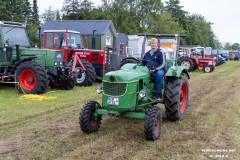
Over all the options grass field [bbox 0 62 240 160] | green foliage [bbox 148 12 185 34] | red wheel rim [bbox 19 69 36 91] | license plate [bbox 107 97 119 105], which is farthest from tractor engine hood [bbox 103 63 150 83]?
green foliage [bbox 148 12 185 34]

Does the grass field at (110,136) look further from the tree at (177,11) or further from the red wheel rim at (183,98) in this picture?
the tree at (177,11)

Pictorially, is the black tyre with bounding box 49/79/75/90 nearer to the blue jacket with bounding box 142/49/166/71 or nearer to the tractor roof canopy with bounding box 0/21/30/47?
the tractor roof canopy with bounding box 0/21/30/47

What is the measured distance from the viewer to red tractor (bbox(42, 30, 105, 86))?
11969 millimetres

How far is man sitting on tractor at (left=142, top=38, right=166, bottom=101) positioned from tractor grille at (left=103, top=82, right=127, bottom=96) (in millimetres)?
894

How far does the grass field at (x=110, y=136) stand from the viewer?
4.78 m

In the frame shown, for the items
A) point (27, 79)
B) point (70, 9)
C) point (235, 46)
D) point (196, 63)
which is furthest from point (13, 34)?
point (235, 46)

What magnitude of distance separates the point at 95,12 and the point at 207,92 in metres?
38.8

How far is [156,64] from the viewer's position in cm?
638

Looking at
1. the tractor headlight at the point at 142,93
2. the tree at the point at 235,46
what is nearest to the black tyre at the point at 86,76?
the tractor headlight at the point at 142,93

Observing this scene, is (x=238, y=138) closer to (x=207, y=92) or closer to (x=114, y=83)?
(x=114, y=83)

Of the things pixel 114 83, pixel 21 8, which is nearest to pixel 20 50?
pixel 114 83

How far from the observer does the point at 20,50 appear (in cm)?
1039

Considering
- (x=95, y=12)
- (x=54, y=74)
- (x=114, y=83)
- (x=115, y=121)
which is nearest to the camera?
(x=114, y=83)

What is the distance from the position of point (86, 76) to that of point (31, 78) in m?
2.60
